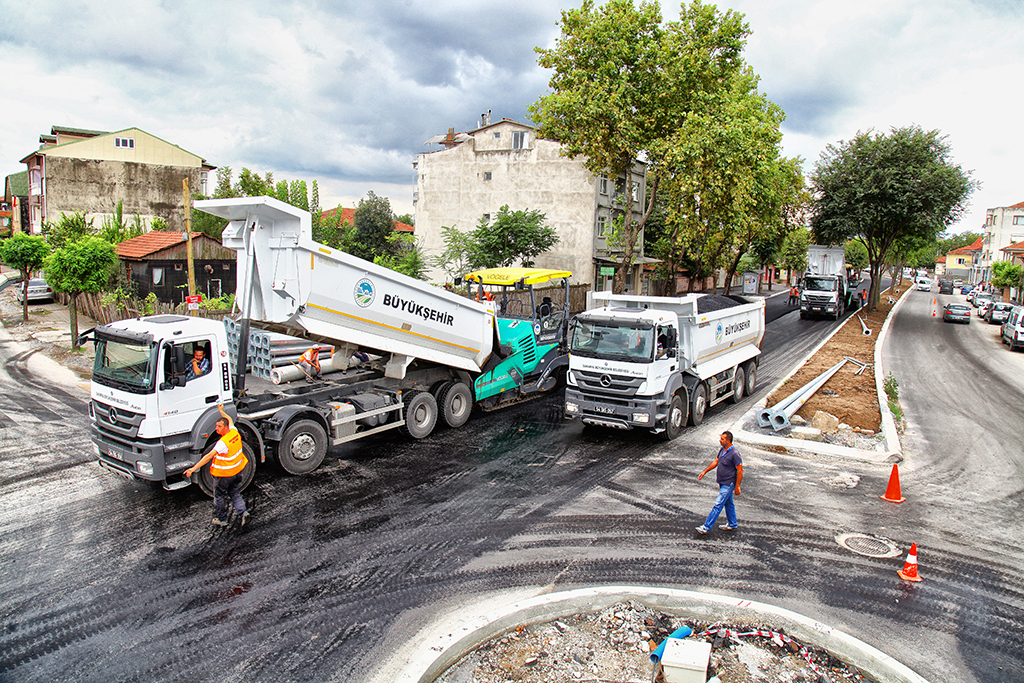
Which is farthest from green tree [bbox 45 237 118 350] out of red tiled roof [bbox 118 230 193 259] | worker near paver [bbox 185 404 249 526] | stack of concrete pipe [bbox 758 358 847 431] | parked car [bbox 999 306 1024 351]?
parked car [bbox 999 306 1024 351]

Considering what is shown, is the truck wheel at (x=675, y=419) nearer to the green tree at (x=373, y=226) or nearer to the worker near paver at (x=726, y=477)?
the worker near paver at (x=726, y=477)

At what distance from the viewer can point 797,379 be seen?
1853 cm

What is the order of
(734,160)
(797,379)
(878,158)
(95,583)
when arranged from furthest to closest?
(878,158)
(734,160)
(797,379)
(95,583)

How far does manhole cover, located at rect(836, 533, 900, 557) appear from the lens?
26.0 ft

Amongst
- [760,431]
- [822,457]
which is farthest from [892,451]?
[760,431]

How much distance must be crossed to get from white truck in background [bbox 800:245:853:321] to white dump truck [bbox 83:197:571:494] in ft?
87.2

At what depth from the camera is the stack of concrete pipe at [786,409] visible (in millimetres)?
13219

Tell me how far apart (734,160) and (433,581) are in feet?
78.2

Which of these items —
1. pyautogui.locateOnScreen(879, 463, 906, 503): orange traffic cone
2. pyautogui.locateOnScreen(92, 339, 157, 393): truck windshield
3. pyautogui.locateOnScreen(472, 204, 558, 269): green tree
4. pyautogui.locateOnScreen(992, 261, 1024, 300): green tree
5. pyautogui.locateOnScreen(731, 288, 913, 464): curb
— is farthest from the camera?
pyautogui.locateOnScreen(992, 261, 1024, 300): green tree

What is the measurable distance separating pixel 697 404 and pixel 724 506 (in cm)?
544

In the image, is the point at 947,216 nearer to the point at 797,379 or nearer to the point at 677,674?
the point at 797,379

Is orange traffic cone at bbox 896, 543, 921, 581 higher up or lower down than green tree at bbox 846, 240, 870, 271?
lower down

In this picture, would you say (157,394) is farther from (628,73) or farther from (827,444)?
(628,73)

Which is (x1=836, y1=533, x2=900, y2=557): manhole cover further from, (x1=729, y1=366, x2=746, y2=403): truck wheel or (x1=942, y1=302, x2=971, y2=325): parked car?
(x1=942, y1=302, x2=971, y2=325): parked car
